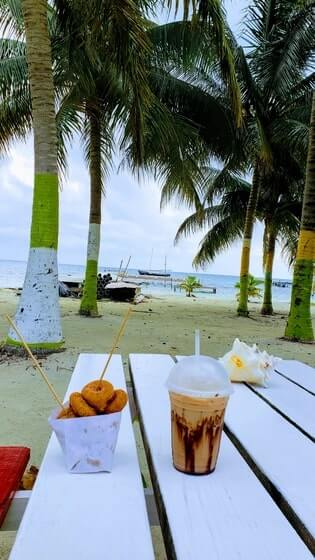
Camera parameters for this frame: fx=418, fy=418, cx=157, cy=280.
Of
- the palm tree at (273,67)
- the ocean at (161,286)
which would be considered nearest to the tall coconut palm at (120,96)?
the palm tree at (273,67)

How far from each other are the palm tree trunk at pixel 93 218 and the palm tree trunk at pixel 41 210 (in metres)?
3.41

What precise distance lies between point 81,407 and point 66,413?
0.06 meters

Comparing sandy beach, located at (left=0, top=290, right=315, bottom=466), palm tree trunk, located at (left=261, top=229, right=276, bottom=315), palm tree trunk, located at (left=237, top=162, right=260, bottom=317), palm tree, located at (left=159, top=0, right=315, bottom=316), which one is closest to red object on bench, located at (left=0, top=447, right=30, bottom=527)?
sandy beach, located at (left=0, top=290, right=315, bottom=466)

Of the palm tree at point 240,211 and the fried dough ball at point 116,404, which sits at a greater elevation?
the palm tree at point 240,211

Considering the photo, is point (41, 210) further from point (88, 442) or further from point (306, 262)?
point (88, 442)

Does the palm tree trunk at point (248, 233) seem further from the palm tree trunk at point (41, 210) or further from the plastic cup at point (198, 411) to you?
the plastic cup at point (198, 411)

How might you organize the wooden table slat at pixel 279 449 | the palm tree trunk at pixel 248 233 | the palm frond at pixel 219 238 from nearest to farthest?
the wooden table slat at pixel 279 449 → the palm tree trunk at pixel 248 233 → the palm frond at pixel 219 238

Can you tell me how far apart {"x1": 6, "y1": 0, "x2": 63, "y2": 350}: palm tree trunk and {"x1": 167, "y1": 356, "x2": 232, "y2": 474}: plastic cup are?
4.07m

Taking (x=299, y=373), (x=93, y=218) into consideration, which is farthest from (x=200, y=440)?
(x=93, y=218)

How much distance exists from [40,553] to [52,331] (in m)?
4.37

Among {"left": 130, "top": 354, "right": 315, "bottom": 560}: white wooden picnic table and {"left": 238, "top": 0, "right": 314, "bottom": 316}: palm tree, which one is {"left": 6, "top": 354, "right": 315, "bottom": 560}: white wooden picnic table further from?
{"left": 238, "top": 0, "right": 314, "bottom": 316}: palm tree

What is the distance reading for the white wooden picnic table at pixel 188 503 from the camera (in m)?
0.74

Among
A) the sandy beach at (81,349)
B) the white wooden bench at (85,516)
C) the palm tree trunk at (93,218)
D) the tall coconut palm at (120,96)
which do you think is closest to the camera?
the white wooden bench at (85,516)

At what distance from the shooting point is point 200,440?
1.02m
